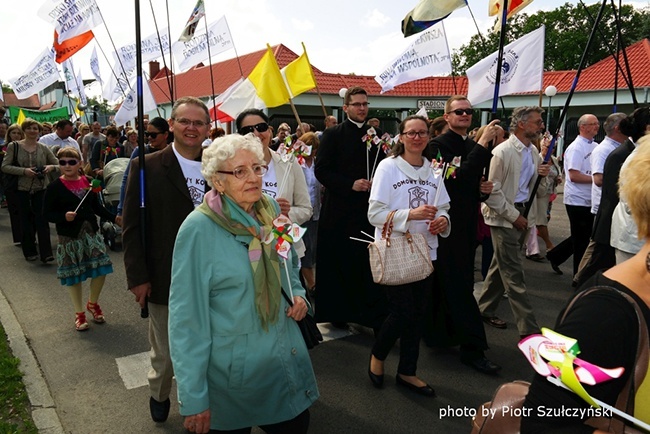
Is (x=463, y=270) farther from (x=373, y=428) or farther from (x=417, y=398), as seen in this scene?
(x=373, y=428)

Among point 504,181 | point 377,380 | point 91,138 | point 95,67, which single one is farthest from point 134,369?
point 95,67

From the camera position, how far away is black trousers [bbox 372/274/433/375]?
353 centimetres

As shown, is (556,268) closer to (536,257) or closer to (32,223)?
(536,257)

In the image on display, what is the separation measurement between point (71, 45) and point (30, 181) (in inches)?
97.2

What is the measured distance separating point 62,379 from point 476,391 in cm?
322

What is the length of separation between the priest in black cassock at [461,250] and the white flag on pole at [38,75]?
11650mm

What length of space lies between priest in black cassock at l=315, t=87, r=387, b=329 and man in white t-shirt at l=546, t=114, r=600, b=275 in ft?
10.7

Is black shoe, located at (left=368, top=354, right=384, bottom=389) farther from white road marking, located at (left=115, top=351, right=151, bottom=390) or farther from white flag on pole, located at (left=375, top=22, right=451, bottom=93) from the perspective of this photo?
white flag on pole, located at (left=375, top=22, right=451, bottom=93)

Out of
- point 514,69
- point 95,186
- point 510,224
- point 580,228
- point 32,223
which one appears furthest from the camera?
point 32,223

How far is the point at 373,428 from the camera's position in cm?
327

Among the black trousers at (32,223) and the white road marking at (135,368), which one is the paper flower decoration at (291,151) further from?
the black trousers at (32,223)

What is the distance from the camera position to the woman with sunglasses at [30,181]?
7.39 meters

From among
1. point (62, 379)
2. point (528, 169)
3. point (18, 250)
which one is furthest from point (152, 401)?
point (18, 250)

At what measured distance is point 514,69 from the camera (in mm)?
6254
